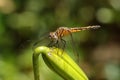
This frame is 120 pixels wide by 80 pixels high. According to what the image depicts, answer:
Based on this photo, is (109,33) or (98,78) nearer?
(98,78)

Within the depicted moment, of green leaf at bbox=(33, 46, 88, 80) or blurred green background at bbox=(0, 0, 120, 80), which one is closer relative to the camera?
green leaf at bbox=(33, 46, 88, 80)

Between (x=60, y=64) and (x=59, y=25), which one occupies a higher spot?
(x=59, y=25)

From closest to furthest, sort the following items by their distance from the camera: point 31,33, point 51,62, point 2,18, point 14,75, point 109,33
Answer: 1. point 51,62
2. point 14,75
3. point 2,18
4. point 31,33
5. point 109,33

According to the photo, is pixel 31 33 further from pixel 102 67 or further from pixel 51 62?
pixel 51 62

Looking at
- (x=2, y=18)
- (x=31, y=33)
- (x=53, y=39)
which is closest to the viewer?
(x=53, y=39)

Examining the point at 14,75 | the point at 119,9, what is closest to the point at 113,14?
the point at 119,9

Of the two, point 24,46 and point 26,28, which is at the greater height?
point 26,28

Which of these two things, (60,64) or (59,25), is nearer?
(60,64)

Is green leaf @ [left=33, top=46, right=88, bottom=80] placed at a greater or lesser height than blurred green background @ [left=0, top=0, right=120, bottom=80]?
lesser
